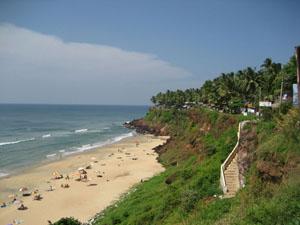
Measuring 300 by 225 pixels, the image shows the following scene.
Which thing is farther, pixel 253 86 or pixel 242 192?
pixel 253 86

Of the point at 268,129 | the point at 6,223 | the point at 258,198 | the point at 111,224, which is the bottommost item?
the point at 6,223

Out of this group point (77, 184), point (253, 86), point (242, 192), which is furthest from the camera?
point (253, 86)

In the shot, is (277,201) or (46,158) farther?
(46,158)

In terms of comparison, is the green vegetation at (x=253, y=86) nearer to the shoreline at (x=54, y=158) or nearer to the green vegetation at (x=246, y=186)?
the green vegetation at (x=246, y=186)

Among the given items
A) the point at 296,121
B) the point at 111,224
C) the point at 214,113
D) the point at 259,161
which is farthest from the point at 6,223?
the point at 214,113

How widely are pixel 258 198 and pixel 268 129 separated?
814 centimetres

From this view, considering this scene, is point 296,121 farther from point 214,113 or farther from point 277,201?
point 214,113

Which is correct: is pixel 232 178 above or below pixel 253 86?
below

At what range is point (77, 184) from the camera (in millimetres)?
40688

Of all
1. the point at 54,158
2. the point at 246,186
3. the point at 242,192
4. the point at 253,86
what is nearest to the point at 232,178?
the point at 246,186

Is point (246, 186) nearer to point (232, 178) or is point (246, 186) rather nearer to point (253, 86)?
point (232, 178)

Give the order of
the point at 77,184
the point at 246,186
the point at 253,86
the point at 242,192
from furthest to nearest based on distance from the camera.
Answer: the point at 253,86
the point at 77,184
the point at 246,186
the point at 242,192

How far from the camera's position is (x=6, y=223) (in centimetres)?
2912

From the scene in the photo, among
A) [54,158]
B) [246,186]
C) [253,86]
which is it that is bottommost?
[54,158]
